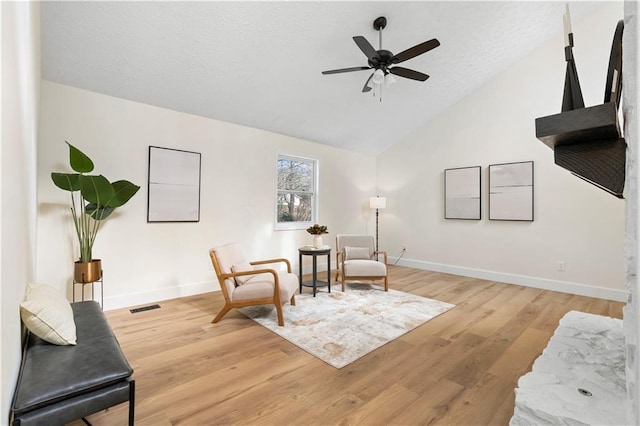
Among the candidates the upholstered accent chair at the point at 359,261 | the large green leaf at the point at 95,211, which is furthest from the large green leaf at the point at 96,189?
the upholstered accent chair at the point at 359,261

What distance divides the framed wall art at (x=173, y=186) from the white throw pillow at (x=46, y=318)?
86.9 inches

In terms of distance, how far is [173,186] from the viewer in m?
3.93

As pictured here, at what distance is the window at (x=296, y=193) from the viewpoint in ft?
17.4

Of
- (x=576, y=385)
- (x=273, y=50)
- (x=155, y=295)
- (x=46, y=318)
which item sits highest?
(x=273, y=50)

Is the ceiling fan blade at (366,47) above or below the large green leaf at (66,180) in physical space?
above

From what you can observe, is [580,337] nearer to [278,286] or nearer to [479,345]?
[479,345]

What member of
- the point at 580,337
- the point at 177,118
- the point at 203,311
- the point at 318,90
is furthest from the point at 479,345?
the point at 177,118

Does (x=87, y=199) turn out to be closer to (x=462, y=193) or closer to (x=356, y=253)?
(x=356, y=253)

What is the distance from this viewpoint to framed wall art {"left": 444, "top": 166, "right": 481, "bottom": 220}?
5246 millimetres

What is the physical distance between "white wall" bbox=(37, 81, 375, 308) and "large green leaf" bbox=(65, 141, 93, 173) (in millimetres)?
A: 502

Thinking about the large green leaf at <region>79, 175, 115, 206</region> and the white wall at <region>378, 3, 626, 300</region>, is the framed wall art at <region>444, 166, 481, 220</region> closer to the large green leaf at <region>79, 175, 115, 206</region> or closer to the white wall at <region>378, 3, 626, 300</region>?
the white wall at <region>378, 3, 626, 300</region>

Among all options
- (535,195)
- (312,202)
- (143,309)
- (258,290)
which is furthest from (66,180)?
(535,195)

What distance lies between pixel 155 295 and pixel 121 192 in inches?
57.7

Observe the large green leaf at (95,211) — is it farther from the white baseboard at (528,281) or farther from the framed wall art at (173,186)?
the white baseboard at (528,281)
